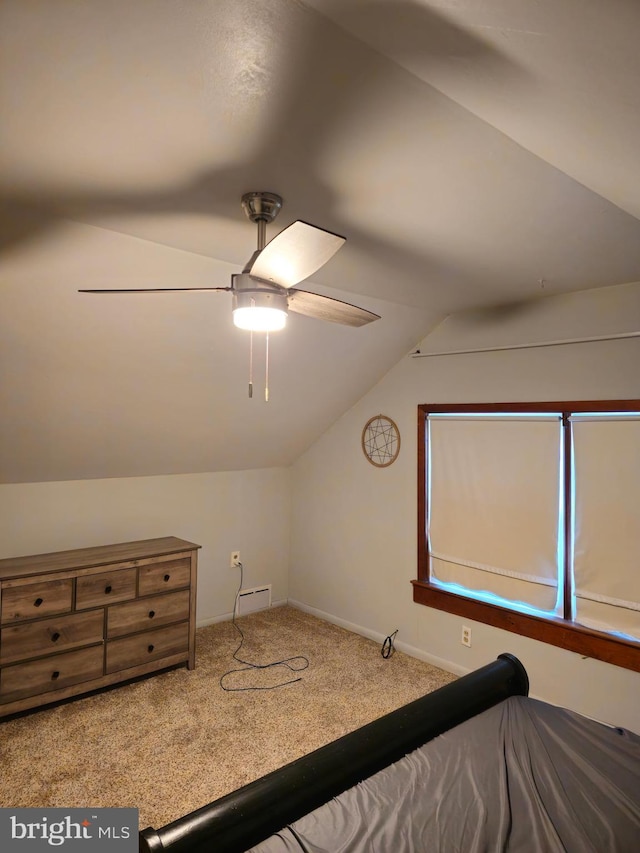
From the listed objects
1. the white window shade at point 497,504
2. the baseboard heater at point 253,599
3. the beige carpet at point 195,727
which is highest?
the white window shade at point 497,504

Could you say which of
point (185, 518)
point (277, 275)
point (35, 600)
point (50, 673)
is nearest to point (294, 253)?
point (277, 275)

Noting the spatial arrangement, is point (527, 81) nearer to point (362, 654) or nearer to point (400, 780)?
point (400, 780)

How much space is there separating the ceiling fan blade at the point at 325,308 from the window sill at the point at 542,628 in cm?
217

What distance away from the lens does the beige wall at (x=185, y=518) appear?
3404 millimetres

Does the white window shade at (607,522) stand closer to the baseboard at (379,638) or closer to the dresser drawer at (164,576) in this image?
the baseboard at (379,638)

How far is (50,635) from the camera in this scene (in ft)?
9.64

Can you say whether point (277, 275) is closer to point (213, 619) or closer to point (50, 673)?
point (50, 673)

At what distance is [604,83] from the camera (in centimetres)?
88

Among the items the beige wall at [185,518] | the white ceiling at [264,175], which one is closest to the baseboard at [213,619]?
the beige wall at [185,518]

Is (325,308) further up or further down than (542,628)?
further up

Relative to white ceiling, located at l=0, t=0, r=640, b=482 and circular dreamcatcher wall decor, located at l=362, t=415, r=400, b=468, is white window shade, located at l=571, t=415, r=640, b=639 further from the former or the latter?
circular dreamcatcher wall decor, located at l=362, t=415, r=400, b=468

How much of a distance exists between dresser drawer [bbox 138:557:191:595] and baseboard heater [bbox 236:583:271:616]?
3.57 feet

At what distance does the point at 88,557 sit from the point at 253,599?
1.74m

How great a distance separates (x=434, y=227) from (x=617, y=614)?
2.28m
